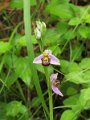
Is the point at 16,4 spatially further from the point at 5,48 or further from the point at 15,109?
the point at 15,109

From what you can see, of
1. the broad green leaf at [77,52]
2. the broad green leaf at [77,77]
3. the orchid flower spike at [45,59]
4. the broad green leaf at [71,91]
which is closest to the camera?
the orchid flower spike at [45,59]

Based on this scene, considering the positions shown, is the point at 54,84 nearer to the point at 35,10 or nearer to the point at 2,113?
the point at 2,113

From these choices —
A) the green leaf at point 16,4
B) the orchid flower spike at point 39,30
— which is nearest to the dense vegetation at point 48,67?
the green leaf at point 16,4

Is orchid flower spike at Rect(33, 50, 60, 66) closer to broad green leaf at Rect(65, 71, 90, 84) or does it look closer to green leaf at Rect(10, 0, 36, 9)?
broad green leaf at Rect(65, 71, 90, 84)

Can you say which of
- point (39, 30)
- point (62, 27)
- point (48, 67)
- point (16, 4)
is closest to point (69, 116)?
point (48, 67)

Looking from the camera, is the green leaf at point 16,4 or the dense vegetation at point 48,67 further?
the green leaf at point 16,4

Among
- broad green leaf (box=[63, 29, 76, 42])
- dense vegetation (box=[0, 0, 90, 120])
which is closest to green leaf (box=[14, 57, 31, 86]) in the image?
dense vegetation (box=[0, 0, 90, 120])

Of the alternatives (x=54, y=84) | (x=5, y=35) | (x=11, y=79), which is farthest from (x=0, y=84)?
(x=54, y=84)

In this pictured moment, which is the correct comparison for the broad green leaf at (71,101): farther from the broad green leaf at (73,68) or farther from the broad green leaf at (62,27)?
the broad green leaf at (62,27)
